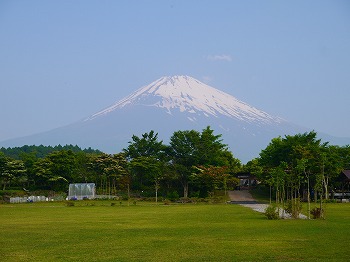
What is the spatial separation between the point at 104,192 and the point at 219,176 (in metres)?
17.0

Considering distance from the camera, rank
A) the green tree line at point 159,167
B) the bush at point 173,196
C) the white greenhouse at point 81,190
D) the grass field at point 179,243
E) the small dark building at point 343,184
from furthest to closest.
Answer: the white greenhouse at point 81,190 < the green tree line at point 159,167 < the bush at point 173,196 < the small dark building at point 343,184 < the grass field at point 179,243

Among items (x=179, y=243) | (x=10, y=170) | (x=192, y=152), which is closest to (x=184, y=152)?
(x=192, y=152)

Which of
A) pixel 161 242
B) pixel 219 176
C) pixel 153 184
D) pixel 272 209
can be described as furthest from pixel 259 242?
A: pixel 153 184

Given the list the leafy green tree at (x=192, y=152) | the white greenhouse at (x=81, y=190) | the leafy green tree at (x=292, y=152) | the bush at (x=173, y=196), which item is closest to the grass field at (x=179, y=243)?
the leafy green tree at (x=292, y=152)

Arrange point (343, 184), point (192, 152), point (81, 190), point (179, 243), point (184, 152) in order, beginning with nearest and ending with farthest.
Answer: point (179, 243)
point (343, 184)
point (81, 190)
point (184, 152)
point (192, 152)

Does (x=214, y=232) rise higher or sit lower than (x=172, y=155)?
lower

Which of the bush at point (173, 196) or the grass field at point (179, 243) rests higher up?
the bush at point (173, 196)

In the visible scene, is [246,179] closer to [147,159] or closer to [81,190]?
[147,159]

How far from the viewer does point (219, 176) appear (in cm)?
6788

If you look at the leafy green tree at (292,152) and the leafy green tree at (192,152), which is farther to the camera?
the leafy green tree at (192,152)

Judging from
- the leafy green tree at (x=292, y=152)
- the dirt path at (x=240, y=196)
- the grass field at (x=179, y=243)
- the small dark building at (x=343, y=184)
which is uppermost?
the leafy green tree at (x=292, y=152)

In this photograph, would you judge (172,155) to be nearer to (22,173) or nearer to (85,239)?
(22,173)

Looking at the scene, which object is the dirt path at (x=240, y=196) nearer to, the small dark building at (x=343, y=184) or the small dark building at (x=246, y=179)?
the small dark building at (x=246, y=179)

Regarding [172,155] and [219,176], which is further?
[172,155]
